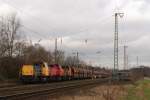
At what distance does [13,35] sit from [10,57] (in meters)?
8.86

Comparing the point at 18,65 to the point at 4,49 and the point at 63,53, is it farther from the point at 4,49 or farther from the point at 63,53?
the point at 63,53

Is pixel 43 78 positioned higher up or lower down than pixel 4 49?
lower down

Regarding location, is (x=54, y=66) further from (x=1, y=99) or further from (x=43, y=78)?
(x=1, y=99)

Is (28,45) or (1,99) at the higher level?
(28,45)

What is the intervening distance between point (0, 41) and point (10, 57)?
20.0 feet

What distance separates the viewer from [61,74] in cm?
5975

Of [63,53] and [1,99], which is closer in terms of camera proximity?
[1,99]

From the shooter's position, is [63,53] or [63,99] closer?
[63,99]

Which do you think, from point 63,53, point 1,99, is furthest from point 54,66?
point 63,53

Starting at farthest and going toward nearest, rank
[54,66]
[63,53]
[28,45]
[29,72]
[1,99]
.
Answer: [63,53] < [28,45] < [54,66] < [29,72] < [1,99]

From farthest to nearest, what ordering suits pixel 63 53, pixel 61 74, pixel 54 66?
pixel 63 53, pixel 61 74, pixel 54 66

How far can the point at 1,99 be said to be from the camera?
64.8 feet

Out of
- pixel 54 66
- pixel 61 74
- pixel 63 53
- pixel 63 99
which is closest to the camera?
pixel 63 99

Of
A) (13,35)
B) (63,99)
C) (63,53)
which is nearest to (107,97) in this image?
(63,99)
